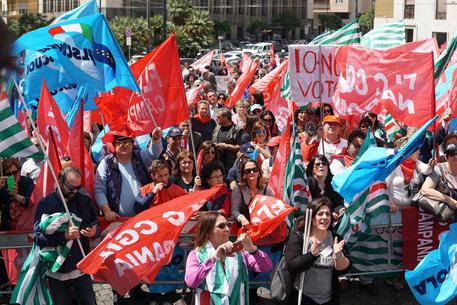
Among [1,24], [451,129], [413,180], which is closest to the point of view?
[1,24]

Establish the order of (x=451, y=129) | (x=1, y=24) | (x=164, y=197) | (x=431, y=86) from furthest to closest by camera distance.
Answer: (x=451, y=129) < (x=431, y=86) < (x=164, y=197) < (x=1, y=24)

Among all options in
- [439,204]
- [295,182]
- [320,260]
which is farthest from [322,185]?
[320,260]

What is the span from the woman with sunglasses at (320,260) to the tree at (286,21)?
9500cm

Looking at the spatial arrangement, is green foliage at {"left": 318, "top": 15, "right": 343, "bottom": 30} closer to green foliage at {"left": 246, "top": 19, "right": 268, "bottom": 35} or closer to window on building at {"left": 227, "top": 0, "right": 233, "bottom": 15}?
green foliage at {"left": 246, "top": 19, "right": 268, "bottom": 35}

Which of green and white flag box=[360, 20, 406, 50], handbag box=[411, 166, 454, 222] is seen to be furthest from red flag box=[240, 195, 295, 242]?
green and white flag box=[360, 20, 406, 50]

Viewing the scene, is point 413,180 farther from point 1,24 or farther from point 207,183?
point 1,24

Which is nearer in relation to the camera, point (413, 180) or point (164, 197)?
point (164, 197)

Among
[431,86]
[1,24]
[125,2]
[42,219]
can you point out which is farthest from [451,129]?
[125,2]

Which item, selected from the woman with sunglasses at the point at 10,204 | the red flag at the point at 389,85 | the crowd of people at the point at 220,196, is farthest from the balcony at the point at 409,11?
the woman with sunglasses at the point at 10,204

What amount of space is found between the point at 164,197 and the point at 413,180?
2278 millimetres

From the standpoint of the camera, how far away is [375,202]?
6055mm

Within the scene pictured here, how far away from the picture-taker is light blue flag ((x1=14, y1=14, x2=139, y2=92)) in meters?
7.38

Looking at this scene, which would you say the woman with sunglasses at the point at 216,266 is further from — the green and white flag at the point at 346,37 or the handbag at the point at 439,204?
the green and white flag at the point at 346,37

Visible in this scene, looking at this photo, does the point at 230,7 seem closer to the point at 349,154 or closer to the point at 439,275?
the point at 349,154
